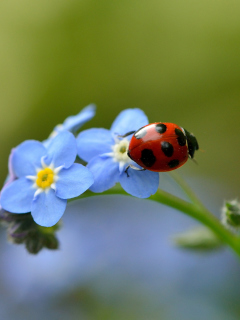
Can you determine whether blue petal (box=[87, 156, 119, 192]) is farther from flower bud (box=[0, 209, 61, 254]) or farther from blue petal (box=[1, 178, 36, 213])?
flower bud (box=[0, 209, 61, 254])

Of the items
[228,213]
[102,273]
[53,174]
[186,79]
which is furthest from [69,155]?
[186,79]

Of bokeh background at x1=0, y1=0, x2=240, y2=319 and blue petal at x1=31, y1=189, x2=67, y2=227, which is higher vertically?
blue petal at x1=31, y1=189, x2=67, y2=227

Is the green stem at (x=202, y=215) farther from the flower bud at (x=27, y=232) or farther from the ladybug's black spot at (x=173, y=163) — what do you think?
the flower bud at (x=27, y=232)

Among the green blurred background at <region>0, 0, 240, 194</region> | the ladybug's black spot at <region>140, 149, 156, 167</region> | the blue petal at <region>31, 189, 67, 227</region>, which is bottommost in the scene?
the green blurred background at <region>0, 0, 240, 194</region>

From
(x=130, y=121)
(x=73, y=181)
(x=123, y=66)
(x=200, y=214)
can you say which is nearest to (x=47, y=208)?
(x=73, y=181)

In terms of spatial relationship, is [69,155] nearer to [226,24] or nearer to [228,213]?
[228,213]

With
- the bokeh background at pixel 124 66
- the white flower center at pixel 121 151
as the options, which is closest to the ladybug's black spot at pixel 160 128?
the white flower center at pixel 121 151

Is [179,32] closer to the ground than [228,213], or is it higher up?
closer to the ground

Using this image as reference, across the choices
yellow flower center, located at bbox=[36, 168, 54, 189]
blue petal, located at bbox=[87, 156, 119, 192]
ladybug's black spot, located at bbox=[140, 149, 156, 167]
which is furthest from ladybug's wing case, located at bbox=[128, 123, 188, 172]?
yellow flower center, located at bbox=[36, 168, 54, 189]
